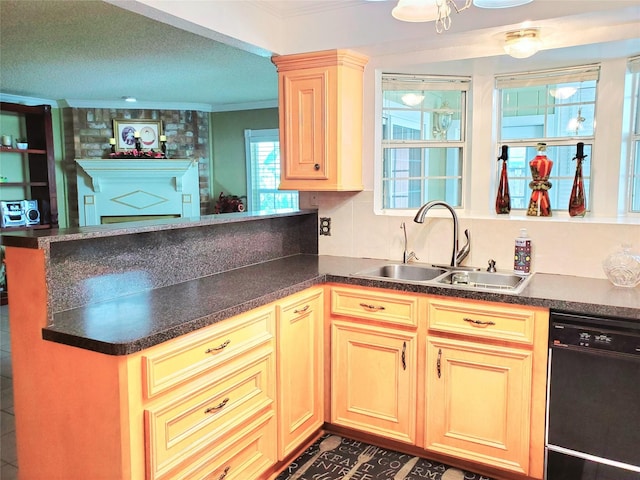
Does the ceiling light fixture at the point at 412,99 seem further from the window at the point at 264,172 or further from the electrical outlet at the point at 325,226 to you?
the window at the point at 264,172

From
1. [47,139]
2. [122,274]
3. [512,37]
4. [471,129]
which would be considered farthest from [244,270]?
[47,139]

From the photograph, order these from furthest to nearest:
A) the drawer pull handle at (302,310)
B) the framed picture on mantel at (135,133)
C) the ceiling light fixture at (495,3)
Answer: the framed picture on mantel at (135,133), the drawer pull handle at (302,310), the ceiling light fixture at (495,3)

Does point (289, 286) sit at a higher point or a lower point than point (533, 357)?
higher

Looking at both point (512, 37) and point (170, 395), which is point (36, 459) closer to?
point (170, 395)

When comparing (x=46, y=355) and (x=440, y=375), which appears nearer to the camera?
(x=46, y=355)

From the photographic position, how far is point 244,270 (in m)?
2.81

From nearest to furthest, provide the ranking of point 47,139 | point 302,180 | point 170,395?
1. point 170,395
2. point 302,180
3. point 47,139

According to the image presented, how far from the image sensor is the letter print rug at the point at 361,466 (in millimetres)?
2377

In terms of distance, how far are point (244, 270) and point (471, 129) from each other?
1664 mm

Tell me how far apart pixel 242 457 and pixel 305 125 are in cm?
183

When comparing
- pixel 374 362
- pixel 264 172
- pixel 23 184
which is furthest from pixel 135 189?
pixel 374 362

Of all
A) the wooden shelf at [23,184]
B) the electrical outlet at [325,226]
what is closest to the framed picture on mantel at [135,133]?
the wooden shelf at [23,184]

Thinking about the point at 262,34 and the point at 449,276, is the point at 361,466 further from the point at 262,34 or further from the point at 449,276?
the point at 262,34

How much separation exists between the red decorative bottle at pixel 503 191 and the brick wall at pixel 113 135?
16.6 feet
